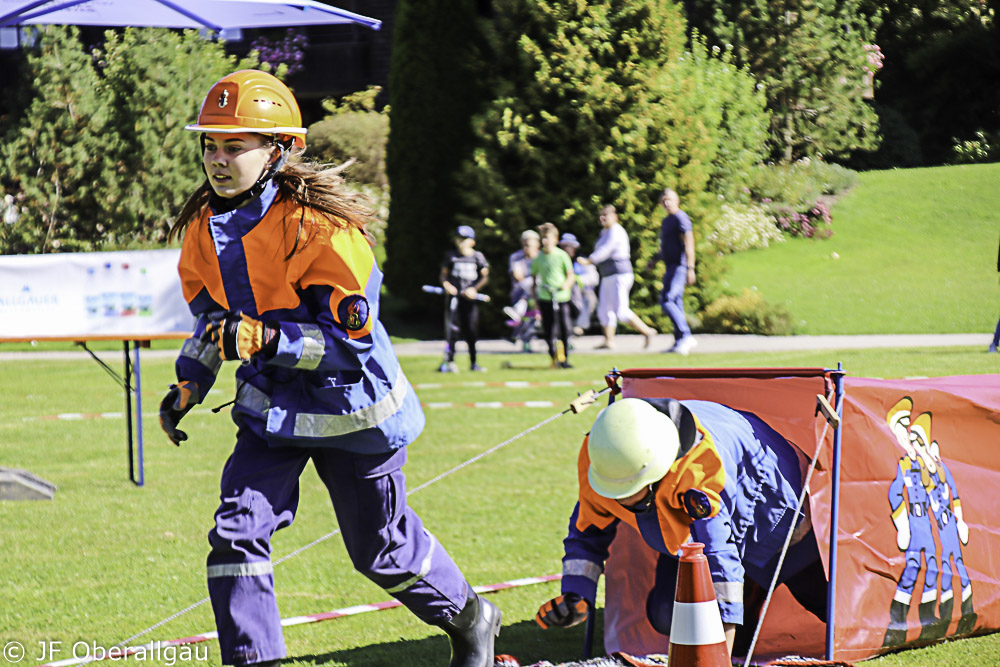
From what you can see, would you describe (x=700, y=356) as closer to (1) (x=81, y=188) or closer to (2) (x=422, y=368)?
(2) (x=422, y=368)

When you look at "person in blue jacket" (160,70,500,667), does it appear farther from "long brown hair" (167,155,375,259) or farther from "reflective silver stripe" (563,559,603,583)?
"reflective silver stripe" (563,559,603,583)

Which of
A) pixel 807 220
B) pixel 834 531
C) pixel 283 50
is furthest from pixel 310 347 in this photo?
pixel 283 50

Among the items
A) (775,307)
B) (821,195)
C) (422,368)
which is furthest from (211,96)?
(821,195)

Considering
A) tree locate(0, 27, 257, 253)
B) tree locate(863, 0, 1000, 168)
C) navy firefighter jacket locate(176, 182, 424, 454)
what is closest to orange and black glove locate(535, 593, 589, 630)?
navy firefighter jacket locate(176, 182, 424, 454)

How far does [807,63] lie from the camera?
2453cm

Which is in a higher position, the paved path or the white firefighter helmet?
the white firefighter helmet

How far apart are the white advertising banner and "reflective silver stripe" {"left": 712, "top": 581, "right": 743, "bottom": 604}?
5.48 meters

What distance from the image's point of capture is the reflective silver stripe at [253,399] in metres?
3.79

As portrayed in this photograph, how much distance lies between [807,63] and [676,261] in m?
10.2

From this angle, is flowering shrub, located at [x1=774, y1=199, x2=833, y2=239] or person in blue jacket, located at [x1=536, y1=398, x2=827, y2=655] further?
flowering shrub, located at [x1=774, y1=199, x2=833, y2=239]

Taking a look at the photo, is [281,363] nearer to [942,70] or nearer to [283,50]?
[942,70]

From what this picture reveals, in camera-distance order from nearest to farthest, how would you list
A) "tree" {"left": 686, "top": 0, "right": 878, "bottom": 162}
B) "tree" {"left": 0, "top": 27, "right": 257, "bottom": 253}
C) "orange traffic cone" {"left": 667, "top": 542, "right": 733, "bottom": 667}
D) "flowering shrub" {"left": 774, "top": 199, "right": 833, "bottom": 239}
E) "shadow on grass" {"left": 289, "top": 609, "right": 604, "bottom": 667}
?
"orange traffic cone" {"left": 667, "top": 542, "right": 733, "bottom": 667} → "shadow on grass" {"left": 289, "top": 609, "right": 604, "bottom": 667} → "tree" {"left": 686, "top": 0, "right": 878, "bottom": 162} → "flowering shrub" {"left": 774, "top": 199, "right": 833, "bottom": 239} → "tree" {"left": 0, "top": 27, "right": 257, "bottom": 253}

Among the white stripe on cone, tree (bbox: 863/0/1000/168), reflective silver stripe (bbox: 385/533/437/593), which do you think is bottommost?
reflective silver stripe (bbox: 385/533/437/593)

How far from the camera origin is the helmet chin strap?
3883mm
